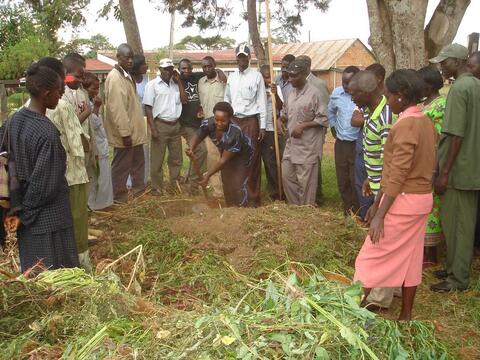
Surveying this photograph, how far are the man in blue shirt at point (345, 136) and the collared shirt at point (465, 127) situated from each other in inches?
79.9

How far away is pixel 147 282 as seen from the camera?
14.0 feet

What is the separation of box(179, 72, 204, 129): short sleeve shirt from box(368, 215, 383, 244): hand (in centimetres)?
468

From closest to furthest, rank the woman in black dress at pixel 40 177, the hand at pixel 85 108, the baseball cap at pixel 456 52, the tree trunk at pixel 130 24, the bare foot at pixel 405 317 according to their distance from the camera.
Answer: the woman in black dress at pixel 40 177, the bare foot at pixel 405 317, the baseball cap at pixel 456 52, the hand at pixel 85 108, the tree trunk at pixel 130 24

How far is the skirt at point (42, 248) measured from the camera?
345 centimetres

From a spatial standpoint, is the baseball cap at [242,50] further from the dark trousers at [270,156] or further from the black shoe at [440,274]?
the black shoe at [440,274]

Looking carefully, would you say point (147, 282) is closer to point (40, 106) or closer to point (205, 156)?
point (40, 106)

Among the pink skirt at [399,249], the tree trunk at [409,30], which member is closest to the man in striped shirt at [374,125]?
the pink skirt at [399,249]

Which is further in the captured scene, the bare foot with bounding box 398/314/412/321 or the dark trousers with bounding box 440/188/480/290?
the dark trousers with bounding box 440/188/480/290

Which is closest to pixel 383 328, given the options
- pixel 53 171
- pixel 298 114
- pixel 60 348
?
pixel 60 348

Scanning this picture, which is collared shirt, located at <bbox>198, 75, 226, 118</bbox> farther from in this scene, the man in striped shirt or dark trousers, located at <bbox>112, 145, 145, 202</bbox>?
the man in striped shirt

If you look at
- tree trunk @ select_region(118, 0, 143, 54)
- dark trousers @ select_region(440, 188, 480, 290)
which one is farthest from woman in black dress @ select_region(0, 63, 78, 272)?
tree trunk @ select_region(118, 0, 143, 54)

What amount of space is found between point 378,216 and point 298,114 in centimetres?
306

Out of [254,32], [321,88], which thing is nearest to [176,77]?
[321,88]

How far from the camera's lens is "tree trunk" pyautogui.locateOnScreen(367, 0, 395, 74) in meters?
6.88
